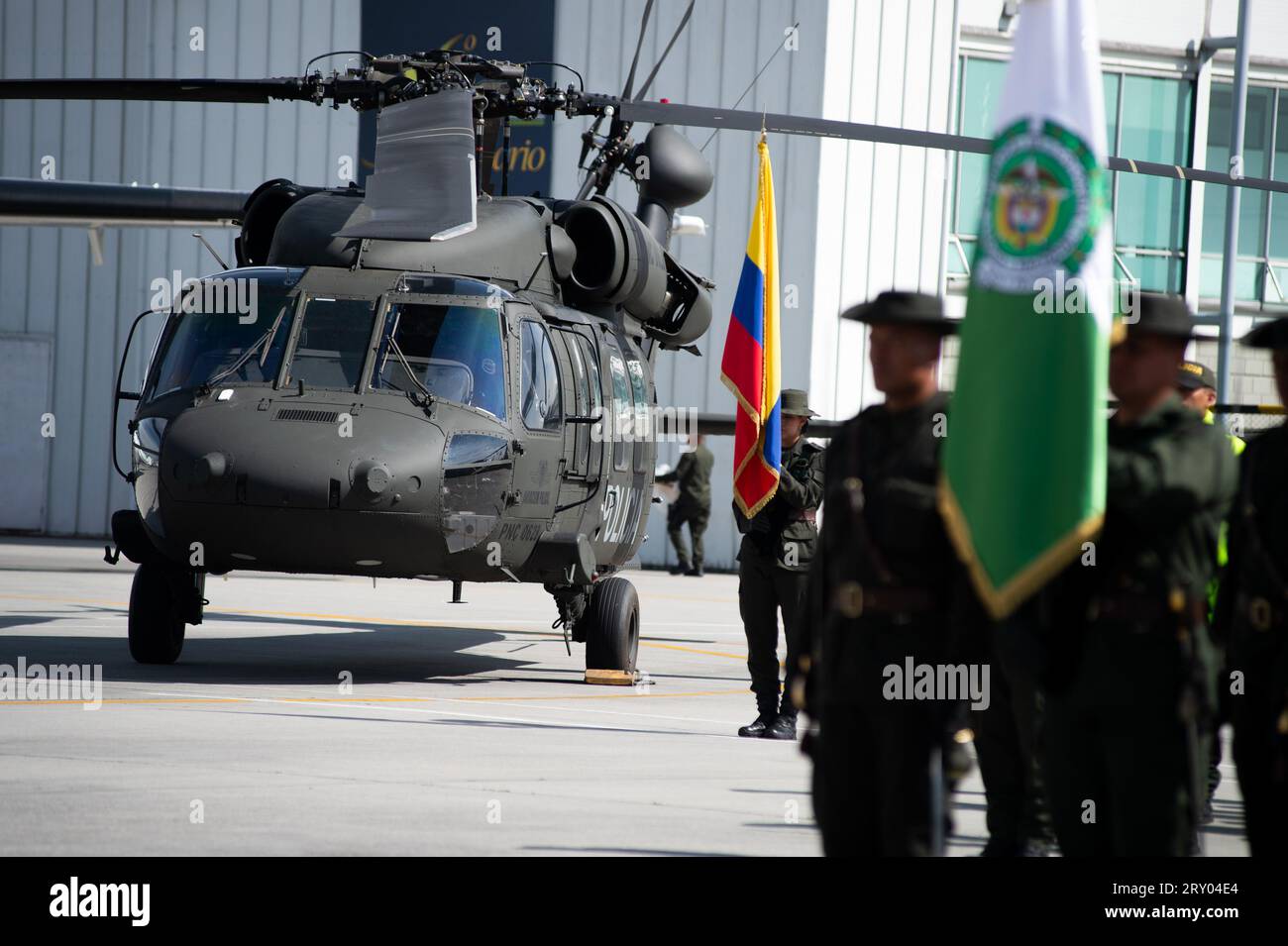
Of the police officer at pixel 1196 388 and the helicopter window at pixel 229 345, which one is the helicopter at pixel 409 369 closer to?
the helicopter window at pixel 229 345

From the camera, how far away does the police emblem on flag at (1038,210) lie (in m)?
4.29

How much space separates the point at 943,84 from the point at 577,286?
47.9 ft

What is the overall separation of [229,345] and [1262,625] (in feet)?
24.5

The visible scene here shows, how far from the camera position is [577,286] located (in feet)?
39.4

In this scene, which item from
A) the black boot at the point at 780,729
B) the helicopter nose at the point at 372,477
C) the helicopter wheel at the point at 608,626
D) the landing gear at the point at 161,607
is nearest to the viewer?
the black boot at the point at 780,729

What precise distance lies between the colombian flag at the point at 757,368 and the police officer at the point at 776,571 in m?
0.13

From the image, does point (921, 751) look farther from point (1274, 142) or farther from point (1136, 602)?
point (1274, 142)

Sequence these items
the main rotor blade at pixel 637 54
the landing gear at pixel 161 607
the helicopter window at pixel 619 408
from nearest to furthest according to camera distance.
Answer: the main rotor blade at pixel 637 54, the landing gear at pixel 161 607, the helicopter window at pixel 619 408

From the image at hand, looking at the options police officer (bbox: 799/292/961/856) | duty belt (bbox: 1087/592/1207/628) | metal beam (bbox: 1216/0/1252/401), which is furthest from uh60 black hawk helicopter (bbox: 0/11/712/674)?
metal beam (bbox: 1216/0/1252/401)

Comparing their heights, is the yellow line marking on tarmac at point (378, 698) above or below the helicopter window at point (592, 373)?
below

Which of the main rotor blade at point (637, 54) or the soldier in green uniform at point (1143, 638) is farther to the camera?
the main rotor blade at point (637, 54)

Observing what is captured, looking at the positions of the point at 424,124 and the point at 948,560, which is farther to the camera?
the point at 424,124

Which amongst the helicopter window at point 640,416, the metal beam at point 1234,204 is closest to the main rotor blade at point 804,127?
the helicopter window at point 640,416
